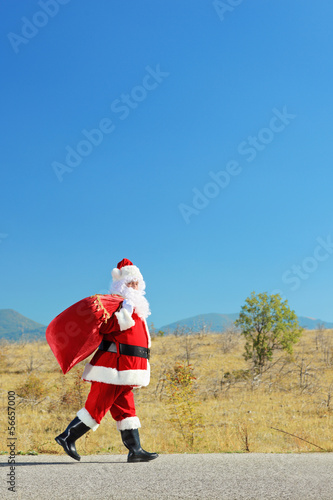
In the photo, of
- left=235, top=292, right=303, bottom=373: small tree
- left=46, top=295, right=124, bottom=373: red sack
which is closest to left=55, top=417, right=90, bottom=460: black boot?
left=46, top=295, right=124, bottom=373: red sack

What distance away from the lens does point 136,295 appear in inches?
222

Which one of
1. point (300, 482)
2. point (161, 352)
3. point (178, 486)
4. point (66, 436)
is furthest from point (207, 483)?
point (161, 352)

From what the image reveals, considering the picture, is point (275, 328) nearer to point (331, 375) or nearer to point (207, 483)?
point (331, 375)

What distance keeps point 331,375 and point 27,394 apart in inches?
390

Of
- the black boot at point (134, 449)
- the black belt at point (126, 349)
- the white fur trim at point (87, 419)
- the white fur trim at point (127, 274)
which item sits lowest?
the black boot at point (134, 449)

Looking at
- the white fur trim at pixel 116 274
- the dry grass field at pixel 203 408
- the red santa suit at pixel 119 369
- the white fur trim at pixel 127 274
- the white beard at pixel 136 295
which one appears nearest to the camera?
the red santa suit at pixel 119 369

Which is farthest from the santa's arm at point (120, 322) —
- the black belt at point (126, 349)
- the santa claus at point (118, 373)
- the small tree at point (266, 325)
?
the small tree at point (266, 325)

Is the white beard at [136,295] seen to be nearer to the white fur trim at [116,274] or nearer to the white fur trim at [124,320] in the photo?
the white fur trim at [116,274]

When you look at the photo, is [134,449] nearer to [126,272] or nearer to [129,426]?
[129,426]

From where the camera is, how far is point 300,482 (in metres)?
4.12

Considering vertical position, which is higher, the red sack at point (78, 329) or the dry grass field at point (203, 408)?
the red sack at point (78, 329)

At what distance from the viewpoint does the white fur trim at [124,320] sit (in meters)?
5.27

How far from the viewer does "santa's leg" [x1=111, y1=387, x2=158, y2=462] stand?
16.6ft

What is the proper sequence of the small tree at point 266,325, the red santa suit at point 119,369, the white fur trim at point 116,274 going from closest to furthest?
the red santa suit at point 119,369 → the white fur trim at point 116,274 → the small tree at point 266,325
